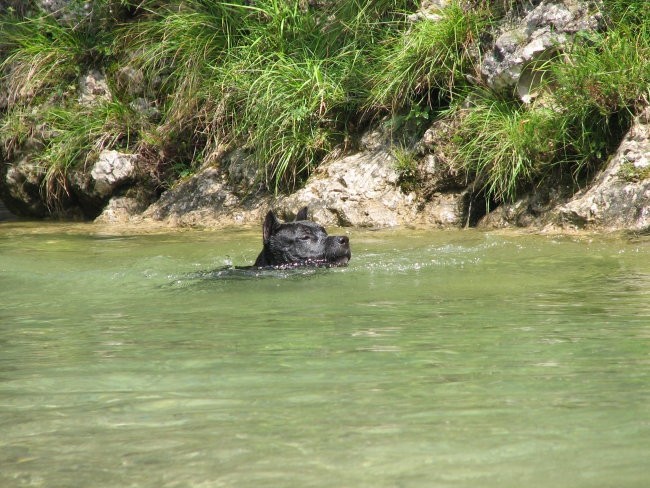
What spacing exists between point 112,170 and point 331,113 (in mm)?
3260

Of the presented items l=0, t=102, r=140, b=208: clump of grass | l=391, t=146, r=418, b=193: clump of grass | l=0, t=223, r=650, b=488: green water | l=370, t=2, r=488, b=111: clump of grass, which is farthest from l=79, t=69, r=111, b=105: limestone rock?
l=0, t=223, r=650, b=488: green water

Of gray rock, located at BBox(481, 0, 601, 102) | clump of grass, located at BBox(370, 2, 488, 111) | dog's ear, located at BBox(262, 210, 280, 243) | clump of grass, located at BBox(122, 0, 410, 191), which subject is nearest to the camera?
dog's ear, located at BBox(262, 210, 280, 243)

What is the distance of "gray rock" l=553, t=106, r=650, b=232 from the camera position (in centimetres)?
865

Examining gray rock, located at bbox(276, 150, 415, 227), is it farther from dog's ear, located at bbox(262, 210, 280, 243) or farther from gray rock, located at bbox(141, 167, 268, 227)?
dog's ear, located at bbox(262, 210, 280, 243)

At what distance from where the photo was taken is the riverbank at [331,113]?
31.4 ft

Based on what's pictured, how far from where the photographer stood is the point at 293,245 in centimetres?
762

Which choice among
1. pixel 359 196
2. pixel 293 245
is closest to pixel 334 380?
pixel 293 245

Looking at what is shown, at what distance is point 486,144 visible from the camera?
9961mm

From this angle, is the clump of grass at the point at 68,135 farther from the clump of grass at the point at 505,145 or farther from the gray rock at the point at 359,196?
the clump of grass at the point at 505,145

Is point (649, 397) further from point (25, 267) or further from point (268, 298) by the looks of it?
point (25, 267)

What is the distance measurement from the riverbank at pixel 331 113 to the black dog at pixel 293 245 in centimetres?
266

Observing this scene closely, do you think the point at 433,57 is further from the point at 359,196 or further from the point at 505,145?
the point at 359,196

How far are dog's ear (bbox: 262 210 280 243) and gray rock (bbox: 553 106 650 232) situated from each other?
2.93 meters

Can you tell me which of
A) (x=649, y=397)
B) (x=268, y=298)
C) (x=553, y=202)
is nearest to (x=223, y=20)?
(x=553, y=202)
